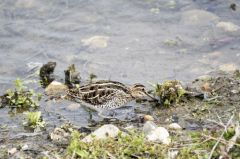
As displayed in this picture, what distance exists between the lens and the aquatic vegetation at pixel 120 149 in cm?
525

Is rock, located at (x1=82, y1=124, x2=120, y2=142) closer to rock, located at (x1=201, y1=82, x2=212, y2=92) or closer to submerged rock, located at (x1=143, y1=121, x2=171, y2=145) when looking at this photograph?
submerged rock, located at (x1=143, y1=121, x2=171, y2=145)

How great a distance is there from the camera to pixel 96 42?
31.6ft

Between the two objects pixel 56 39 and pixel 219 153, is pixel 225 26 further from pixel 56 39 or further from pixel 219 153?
pixel 219 153

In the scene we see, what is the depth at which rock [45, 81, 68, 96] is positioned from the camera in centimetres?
820

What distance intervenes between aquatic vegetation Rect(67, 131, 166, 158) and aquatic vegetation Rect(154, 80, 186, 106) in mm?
2016

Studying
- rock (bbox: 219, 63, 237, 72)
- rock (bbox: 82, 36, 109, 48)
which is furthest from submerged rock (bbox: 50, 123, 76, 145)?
rock (bbox: 219, 63, 237, 72)

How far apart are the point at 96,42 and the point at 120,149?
4.50m

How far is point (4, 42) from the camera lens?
949 centimetres

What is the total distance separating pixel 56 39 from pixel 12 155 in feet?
13.5

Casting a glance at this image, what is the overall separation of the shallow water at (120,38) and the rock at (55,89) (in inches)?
20.6

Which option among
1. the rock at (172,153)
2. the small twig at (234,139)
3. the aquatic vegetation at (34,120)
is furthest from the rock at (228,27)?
the small twig at (234,139)

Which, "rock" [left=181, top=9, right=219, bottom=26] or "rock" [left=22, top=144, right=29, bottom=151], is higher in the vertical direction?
"rock" [left=181, top=9, right=219, bottom=26]

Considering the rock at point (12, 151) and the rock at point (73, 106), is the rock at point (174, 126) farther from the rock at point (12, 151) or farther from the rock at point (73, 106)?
the rock at point (12, 151)

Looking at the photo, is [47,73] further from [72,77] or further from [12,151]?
[12,151]
